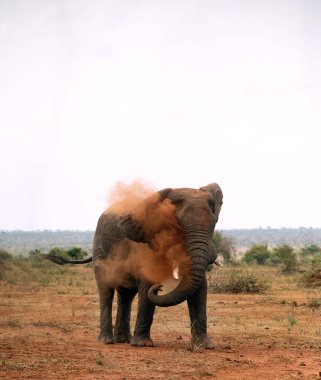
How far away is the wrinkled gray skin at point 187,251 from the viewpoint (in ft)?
38.9

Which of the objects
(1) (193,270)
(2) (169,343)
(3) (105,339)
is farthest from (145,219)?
(3) (105,339)

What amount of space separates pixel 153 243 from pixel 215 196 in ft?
4.11

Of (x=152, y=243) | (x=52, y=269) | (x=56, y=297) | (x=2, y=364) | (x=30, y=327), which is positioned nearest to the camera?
(x=2, y=364)

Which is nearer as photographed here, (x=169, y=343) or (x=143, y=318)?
(x=143, y=318)

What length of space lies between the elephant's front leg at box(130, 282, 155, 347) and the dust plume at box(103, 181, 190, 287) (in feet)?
0.79

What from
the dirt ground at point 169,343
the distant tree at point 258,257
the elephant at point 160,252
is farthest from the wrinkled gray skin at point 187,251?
the distant tree at point 258,257

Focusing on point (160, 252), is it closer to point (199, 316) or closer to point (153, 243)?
point (153, 243)

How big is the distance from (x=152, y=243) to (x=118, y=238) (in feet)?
4.85

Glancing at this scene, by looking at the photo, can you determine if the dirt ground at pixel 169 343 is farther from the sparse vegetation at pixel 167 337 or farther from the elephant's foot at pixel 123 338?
the elephant's foot at pixel 123 338

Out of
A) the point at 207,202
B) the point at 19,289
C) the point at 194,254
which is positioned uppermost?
the point at 207,202

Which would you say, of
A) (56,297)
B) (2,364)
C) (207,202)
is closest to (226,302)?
(56,297)

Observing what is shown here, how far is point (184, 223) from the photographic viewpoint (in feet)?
39.4

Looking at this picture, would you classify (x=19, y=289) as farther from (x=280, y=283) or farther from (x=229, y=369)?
(x=229, y=369)

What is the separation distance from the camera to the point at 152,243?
42.0ft
